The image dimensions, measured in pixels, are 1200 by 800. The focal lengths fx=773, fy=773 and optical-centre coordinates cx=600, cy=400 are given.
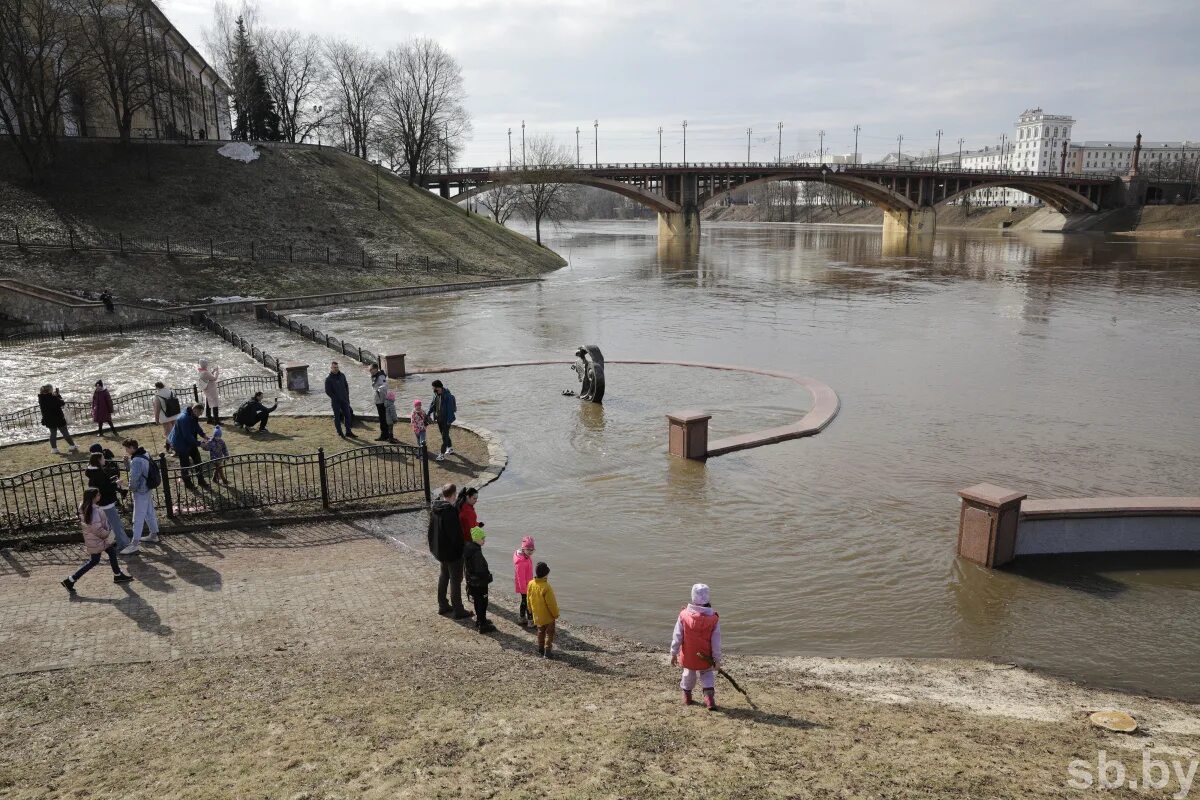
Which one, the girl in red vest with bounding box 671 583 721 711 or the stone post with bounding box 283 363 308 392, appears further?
the stone post with bounding box 283 363 308 392

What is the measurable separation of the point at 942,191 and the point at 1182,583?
353 ft

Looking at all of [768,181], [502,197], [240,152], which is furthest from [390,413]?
[768,181]

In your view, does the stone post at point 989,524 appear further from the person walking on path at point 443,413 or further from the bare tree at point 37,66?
the bare tree at point 37,66

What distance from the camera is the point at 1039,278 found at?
1847 inches

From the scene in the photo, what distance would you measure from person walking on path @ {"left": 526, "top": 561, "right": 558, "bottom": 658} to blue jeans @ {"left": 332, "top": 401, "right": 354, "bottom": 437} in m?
8.18

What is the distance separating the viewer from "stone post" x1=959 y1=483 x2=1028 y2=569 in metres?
9.09

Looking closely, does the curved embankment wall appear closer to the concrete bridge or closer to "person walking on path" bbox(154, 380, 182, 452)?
"person walking on path" bbox(154, 380, 182, 452)

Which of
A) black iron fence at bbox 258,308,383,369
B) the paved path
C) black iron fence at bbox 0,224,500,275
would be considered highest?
black iron fence at bbox 0,224,500,275

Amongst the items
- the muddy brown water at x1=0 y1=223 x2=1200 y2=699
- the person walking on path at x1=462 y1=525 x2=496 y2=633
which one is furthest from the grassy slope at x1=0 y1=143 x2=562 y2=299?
the person walking on path at x1=462 y1=525 x2=496 y2=633

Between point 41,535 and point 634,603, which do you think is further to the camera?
point 41,535

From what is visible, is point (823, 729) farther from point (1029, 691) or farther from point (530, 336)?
point (530, 336)

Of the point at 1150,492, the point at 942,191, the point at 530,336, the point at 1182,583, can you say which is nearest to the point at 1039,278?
the point at 530,336

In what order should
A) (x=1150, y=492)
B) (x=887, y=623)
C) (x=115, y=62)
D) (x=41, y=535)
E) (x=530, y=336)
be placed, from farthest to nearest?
(x=115, y=62), (x=530, y=336), (x=1150, y=492), (x=41, y=535), (x=887, y=623)

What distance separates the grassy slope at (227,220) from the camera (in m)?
38.0
